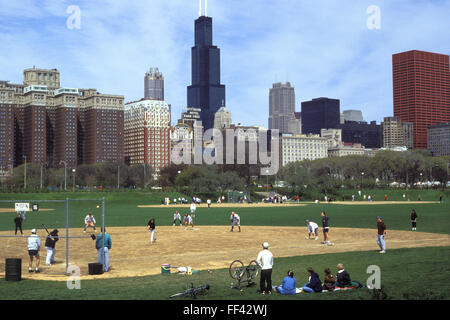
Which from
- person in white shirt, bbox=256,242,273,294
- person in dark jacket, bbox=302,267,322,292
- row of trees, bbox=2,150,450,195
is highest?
row of trees, bbox=2,150,450,195

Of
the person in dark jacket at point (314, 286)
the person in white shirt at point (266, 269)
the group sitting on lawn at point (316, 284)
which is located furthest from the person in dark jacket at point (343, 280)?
the person in white shirt at point (266, 269)

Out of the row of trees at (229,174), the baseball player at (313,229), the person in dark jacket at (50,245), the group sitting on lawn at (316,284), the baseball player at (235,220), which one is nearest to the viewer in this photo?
the group sitting on lawn at (316,284)

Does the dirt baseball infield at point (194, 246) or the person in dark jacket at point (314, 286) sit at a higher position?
the person in dark jacket at point (314, 286)

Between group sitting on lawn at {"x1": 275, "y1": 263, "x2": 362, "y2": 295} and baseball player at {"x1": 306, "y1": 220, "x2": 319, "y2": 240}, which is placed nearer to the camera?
group sitting on lawn at {"x1": 275, "y1": 263, "x2": 362, "y2": 295}

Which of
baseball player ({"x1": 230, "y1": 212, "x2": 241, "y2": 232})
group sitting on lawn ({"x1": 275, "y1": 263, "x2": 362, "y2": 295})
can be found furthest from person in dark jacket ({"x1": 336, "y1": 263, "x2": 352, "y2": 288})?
baseball player ({"x1": 230, "y1": 212, "x2": 241, "y2": 232})

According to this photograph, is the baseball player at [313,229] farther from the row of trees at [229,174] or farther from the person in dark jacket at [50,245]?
the row of trees at [229,174]

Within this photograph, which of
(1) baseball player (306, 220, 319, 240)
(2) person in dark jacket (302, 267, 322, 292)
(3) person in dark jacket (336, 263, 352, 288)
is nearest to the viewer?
(2) person in dark jacket (302, 267, 322, 292)

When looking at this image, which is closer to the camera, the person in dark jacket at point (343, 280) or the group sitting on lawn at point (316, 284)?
the group sitting on lawn at point (316, 284)

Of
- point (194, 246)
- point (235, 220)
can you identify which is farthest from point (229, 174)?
point (194, 246)

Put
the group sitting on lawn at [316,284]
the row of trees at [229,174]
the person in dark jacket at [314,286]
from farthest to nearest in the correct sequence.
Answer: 1. the row of trees at [229,174]
2. the person in dark jacket at [314,286]
3. the group sitting on lawn at [316,284]

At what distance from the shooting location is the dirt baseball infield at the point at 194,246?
23.0 meters

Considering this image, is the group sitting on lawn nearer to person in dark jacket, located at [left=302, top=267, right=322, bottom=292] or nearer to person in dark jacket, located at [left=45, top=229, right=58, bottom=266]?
person in dark jacket, located at [left=302, top=267, right=322, bottom=292]

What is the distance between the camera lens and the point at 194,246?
30.8 meters

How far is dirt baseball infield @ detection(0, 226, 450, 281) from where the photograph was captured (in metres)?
23.0
